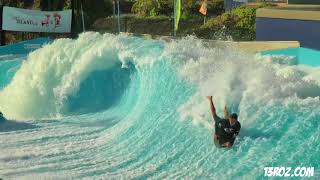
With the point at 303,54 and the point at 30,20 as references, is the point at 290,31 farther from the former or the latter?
the point at 30,20

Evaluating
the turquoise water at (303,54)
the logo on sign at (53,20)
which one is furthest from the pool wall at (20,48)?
the turquoise water at (303,54)

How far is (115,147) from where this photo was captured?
1225 centimetres

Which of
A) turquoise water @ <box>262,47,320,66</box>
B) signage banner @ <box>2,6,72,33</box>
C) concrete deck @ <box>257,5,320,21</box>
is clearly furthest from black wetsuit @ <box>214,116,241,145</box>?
signage banner @ <box>2,6,72,33</box>

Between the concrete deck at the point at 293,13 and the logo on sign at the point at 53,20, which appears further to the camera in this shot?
the logo on sign at the point at 53,20

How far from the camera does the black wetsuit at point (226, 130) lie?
9.37 m

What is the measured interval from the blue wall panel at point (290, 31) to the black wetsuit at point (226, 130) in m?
8.54

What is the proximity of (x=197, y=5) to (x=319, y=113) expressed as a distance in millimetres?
27686

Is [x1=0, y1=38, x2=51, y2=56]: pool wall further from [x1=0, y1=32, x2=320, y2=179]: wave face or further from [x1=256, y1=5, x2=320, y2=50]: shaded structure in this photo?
[x1=256, y1=5, x2=320, y2=50]: shaded structure

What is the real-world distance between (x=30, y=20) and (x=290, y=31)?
51.5 ft

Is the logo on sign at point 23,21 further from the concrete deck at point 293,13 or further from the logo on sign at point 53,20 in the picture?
the concrete deck at point 293,13

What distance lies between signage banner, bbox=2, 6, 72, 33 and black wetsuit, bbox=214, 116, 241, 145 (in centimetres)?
2221

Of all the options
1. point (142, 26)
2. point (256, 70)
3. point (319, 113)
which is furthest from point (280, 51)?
point (142, 26)

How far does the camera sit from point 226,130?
941 centimetres

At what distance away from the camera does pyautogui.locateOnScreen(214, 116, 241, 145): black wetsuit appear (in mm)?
9367
